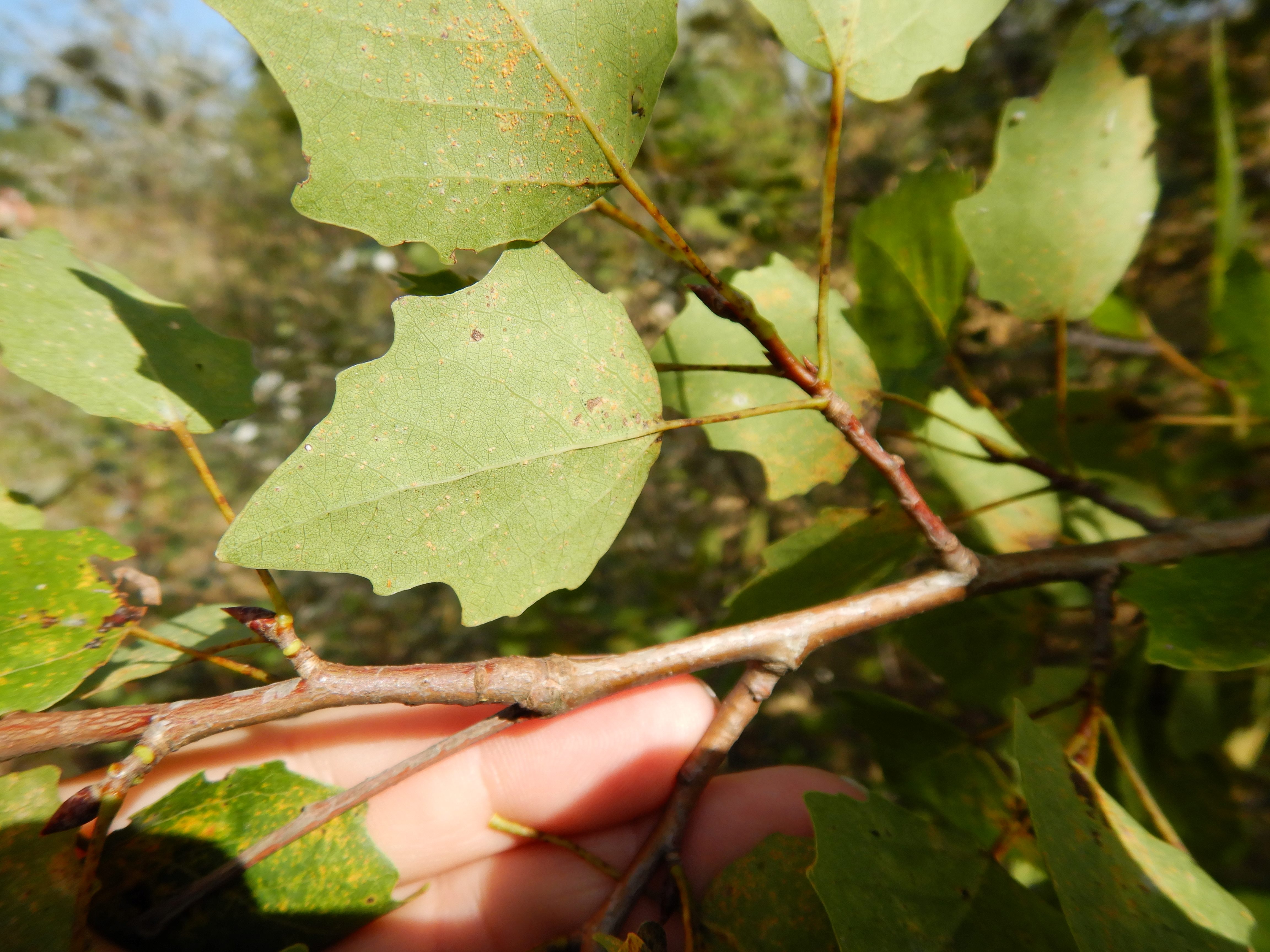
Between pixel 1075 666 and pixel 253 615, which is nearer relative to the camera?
pixel 253 615

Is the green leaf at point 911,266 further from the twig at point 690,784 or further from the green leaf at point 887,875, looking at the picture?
the green leaf at point 887,875

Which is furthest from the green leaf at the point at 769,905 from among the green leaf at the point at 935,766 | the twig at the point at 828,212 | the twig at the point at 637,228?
the twig at the point at 637,228

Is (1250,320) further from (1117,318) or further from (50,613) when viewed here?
(50,613)

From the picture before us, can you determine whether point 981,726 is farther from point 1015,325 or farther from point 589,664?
point 589,664

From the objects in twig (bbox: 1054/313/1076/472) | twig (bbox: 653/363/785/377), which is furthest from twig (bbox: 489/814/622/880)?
twig (bbox: 1054/313/1076/472)

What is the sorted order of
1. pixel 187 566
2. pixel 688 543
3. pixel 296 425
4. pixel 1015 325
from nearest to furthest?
1. pixel 1015 325
2. pixel 688 543
3. pixel 296 425
4. pixel 187 566

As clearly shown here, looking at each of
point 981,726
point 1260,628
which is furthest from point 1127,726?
point 981,726
